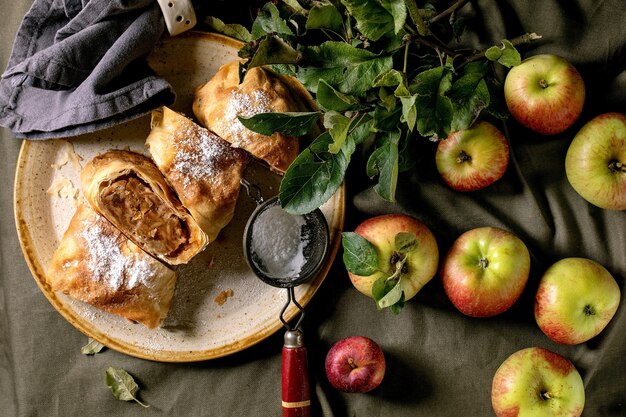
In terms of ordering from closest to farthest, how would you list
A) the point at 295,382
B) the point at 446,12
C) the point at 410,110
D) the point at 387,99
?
1. the point at 410,110
2. the point at 387,99
3. the point at 446,12
4. the point at 295,382

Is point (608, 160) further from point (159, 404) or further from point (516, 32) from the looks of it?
point (159, 404)

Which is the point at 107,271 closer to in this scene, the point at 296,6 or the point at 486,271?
the point at 296,6

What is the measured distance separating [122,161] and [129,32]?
28cm

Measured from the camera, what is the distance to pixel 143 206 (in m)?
1.51

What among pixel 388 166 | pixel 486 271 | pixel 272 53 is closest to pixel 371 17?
pixel 272 53

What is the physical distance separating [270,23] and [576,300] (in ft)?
2.94

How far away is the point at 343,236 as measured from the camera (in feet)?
4.80

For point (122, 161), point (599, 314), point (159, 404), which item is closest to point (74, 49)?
point (122, 161)

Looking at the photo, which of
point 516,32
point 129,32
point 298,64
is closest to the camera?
point 298,64

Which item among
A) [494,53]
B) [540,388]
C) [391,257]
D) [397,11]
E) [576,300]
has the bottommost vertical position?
[540,388]

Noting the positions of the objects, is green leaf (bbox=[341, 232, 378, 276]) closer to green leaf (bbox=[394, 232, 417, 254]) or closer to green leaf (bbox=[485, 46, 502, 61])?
green leaf (bbox=[394, 232, 417, 254])

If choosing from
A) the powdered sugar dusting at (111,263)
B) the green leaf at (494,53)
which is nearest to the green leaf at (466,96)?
the green leaf at (494,53)

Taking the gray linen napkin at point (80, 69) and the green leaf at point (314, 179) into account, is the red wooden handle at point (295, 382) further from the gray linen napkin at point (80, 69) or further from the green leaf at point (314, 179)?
the gray linen napkin at point (80, 69)

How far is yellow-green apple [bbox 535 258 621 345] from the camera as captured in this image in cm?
149
